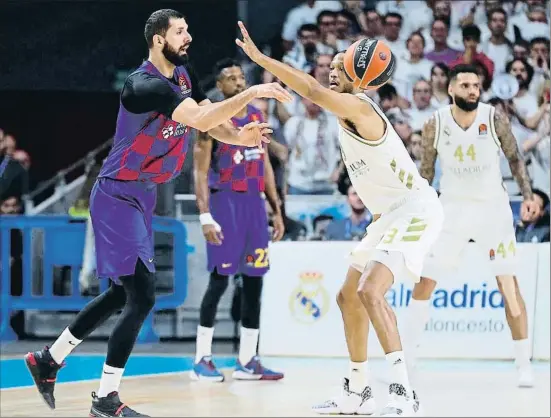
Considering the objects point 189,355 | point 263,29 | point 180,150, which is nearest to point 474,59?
point 263,29

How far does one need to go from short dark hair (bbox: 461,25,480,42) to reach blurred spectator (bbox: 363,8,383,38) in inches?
34.5

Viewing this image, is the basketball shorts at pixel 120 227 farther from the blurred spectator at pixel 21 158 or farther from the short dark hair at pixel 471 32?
the short dark hair at pixel 471 32

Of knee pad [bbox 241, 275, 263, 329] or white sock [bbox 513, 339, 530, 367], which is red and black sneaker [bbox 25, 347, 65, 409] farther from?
white sock [bbox 513, 339, 530, 367]

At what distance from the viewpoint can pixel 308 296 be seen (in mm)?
8539

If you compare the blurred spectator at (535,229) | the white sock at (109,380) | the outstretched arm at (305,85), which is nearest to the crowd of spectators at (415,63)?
the blurred spectator at (535,229)

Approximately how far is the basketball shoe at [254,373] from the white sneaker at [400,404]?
1837 mm

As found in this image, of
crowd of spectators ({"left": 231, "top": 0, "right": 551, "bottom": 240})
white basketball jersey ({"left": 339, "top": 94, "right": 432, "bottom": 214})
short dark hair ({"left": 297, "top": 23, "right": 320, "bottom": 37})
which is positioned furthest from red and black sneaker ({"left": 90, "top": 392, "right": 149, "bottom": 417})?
short dark hair ({"left": 297, "top": 23, "right": 320, "bottom": 37})

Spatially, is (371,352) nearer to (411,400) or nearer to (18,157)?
(411,400)

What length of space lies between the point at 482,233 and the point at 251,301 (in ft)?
5.58

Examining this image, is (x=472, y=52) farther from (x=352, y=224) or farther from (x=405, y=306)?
(x=405, y=306)

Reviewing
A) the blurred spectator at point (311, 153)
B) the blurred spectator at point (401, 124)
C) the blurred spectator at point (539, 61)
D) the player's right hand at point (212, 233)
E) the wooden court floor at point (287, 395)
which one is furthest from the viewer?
the blurred spectator at point (539, 61)

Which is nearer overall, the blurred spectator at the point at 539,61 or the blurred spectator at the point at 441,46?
the blurred spectator at the point at 539,61

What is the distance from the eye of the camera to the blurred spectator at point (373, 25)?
35.7ft

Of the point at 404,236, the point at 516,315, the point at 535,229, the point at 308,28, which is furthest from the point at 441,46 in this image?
the point at 404,236
